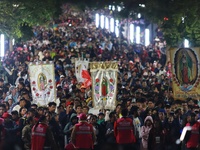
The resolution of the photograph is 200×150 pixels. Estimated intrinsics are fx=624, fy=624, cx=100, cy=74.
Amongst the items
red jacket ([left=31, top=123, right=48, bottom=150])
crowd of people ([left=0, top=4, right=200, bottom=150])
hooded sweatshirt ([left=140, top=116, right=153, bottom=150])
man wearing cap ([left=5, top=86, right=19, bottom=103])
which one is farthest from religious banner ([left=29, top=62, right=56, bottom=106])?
red jacket ([left=31, top=123, right=48, bottom=150])

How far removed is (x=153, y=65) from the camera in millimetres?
34031

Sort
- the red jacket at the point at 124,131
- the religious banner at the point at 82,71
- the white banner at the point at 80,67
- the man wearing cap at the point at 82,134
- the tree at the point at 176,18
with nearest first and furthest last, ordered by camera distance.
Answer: the man wearing cap at the point at 82,134 < the red jacket at the point at 124,131 < the tree at the point at 176,18 < the religious banner at the point at 82,71 < the white banner at the point at 80,67

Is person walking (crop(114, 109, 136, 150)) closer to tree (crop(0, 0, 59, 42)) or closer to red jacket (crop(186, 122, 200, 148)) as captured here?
red jacket (crop(186, 122, 200, 148))

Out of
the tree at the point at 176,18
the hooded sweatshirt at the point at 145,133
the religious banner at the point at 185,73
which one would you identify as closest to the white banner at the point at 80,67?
the tree at the point at 176,18

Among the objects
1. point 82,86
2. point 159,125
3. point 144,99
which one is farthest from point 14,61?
point 159,125

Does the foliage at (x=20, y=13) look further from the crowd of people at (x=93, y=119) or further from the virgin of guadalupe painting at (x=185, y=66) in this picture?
the virgin of guadalupe painting at (x=185, y=66)

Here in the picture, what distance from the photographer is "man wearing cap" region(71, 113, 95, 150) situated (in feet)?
Result: 47.6

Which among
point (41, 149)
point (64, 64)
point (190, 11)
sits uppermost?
point (190, 11)

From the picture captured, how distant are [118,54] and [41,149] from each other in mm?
23138

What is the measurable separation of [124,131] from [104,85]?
439 centimetres

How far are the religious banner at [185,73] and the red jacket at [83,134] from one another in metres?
5.77

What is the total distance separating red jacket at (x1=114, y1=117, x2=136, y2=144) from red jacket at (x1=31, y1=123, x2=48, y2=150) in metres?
2.10

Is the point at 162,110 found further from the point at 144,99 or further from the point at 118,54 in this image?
the point at 118,54

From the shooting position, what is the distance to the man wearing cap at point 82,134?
1450 cm
